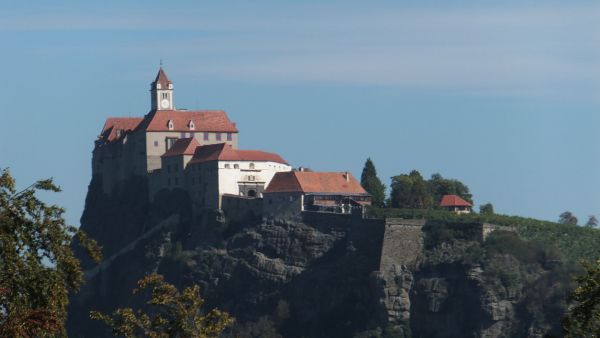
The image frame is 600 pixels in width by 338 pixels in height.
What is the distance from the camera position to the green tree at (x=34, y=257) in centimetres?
3584

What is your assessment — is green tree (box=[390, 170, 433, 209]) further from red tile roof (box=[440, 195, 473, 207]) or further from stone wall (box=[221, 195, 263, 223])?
stone wall (box=[221, 195, 263, 223])

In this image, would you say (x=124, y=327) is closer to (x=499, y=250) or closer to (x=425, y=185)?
(x=499, y=250)

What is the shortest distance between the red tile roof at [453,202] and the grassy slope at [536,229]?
5089mm

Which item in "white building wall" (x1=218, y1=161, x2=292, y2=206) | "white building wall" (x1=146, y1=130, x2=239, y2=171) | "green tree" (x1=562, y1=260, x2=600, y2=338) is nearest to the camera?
"green tree" (x1=562, y1=260, x2=600, y2=338)

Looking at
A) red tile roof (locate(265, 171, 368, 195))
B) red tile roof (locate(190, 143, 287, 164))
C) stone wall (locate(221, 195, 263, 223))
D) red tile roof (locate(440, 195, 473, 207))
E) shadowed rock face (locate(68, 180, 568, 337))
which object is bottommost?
shadowed rock face (locate(68, 180, 568, 337))

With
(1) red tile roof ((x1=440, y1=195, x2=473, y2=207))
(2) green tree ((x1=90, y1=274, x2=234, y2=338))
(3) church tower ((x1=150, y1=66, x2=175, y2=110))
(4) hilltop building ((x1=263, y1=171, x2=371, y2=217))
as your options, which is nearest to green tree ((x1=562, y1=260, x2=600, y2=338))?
(2) green tree ((x1=90, y1=274, x2=234, y2=338))

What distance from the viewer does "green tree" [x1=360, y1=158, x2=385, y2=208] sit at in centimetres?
11644

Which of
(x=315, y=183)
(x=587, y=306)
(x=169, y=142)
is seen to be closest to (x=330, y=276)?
(x=315, y=183)

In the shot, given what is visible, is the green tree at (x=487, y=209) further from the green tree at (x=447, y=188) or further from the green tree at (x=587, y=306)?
the green tree at (x=587, y=306)

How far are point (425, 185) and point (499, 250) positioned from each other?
13228 mm

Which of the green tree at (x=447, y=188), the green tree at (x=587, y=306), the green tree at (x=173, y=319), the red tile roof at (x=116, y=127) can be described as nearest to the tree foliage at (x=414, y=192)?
the green tree at (x=447, y=188)

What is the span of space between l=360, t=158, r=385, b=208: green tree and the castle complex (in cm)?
291

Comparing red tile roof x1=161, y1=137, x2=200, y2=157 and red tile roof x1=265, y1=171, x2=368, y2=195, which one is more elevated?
red tile roof x1=161, y1=137, x2=200, y2=157

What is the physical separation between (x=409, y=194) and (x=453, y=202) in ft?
10.8
